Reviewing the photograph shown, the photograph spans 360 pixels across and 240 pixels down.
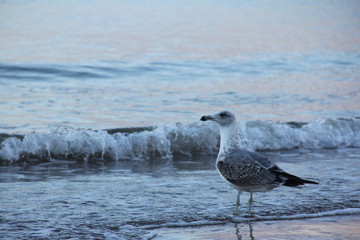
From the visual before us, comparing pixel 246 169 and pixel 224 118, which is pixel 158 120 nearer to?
pixel 224 118

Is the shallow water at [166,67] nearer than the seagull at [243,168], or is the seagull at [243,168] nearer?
the seagull at [243,168]

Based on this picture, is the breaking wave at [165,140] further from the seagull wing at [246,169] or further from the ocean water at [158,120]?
the seagull wing at [246,169]

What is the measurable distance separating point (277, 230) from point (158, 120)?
6021mm

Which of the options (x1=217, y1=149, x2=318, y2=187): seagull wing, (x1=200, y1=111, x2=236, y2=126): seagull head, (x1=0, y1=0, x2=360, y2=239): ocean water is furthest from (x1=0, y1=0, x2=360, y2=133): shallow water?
(x1=217, y1=149, x2=318, y2=187): seagull wing

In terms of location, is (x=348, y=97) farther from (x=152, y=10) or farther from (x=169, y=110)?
(x=152, y=10)

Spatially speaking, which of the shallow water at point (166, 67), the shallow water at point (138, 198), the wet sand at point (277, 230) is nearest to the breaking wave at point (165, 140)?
the shallow water at point (138, 198)

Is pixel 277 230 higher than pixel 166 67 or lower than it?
lower

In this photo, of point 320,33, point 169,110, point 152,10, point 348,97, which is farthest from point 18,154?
point 152,10

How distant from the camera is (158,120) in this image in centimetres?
1178

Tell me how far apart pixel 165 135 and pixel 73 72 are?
6886 millimetres

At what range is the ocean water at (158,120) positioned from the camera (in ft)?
21.9

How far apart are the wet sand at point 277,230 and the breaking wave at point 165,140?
4.07m

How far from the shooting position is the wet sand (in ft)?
18.9

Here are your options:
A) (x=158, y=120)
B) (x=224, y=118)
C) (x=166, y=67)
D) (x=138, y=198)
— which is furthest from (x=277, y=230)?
(x=166, y=67)
